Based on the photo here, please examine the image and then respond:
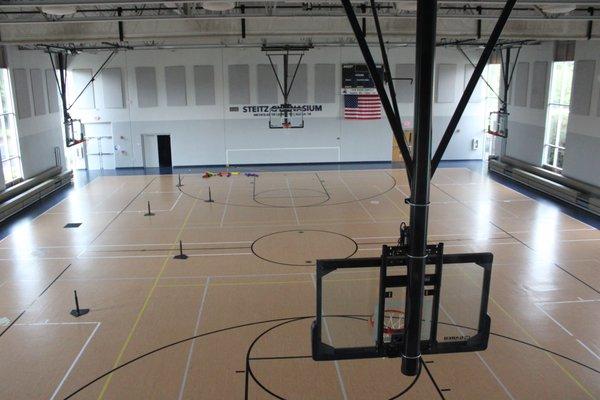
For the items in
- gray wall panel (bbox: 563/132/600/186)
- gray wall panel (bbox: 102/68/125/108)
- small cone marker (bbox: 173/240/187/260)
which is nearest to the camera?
small cone marker (bbox: 173/240/187/260)

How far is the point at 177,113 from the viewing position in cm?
2922

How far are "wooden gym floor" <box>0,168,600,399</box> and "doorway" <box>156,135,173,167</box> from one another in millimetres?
7889

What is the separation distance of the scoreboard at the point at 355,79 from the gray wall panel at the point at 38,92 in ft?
49.2

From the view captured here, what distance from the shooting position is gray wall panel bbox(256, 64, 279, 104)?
94.0 ft

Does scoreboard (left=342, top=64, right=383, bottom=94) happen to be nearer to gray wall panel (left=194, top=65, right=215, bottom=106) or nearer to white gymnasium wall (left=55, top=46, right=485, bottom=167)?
white gymnasium wall (left=55, top=46, right=485, bottom=167)

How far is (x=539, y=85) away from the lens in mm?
24078

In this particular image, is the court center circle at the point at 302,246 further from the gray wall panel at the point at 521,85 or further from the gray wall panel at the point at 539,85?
the gray wall panel at the point at 521,85

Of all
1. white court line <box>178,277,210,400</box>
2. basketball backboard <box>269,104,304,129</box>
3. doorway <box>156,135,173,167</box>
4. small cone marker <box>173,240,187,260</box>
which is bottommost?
white court line <box>178,277,210,400</box>

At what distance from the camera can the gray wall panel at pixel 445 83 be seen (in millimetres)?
29203

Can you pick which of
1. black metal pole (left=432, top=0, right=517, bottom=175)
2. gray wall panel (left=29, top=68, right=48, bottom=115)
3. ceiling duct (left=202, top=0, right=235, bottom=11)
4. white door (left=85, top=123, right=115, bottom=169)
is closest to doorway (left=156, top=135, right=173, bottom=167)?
white door (left=85, top=123, right=115, bottom=169)

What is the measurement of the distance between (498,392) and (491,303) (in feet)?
11.6

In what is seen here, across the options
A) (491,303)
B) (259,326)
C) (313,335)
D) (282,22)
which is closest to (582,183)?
(491,303)

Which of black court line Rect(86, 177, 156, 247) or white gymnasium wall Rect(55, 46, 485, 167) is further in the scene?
white gymnasium wall Rect(55, 46, 485, 167)

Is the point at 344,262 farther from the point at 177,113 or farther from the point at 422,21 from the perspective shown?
the point at 177,113
